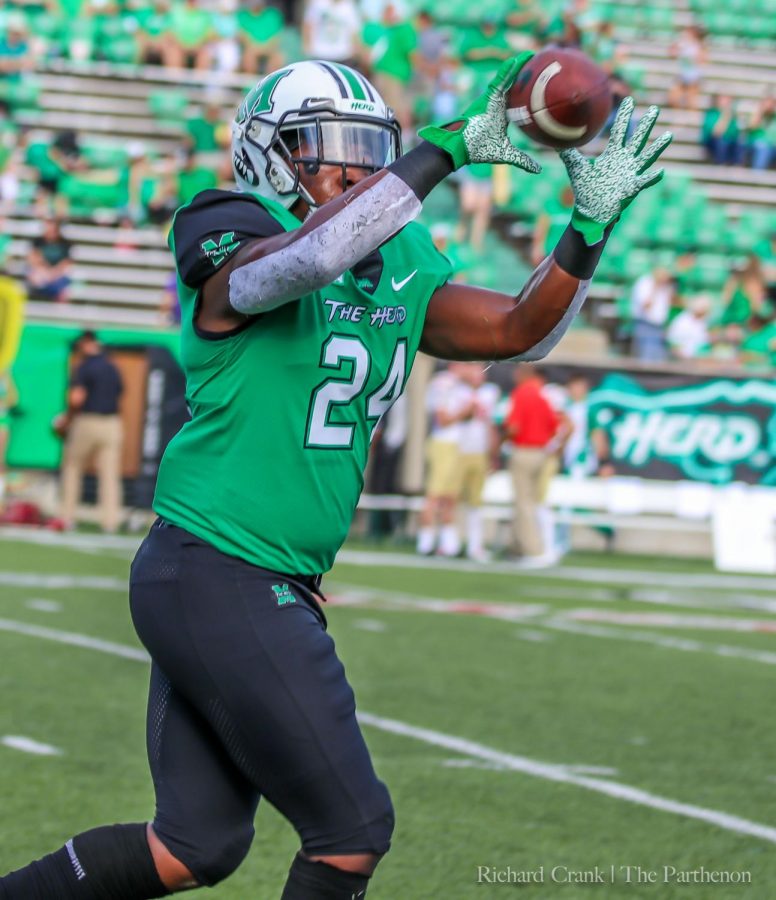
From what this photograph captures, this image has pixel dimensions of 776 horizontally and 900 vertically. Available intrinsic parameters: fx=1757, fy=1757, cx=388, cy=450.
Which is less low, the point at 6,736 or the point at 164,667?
the point at 164,667

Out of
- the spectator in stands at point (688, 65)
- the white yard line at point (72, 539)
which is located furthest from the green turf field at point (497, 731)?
the spectator in stands at point (688, 65)

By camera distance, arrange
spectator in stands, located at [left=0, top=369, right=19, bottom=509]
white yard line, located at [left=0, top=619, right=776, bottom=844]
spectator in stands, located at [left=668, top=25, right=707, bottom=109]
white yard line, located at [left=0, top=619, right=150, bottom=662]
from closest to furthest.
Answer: white yard line, located at [left=0, top=619, right=776, bottom=844]
white yard line, located at [left=0, top=619, right=150, bottom=662]
spectator in stands, located at [left=0, top=369, right=19, bottom=509]
spectator in stands, located at [left=668, top=25, right=707, bottom=109]

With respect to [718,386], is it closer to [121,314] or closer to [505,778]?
[121,314]

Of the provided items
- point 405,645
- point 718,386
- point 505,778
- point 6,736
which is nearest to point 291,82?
point 505,778

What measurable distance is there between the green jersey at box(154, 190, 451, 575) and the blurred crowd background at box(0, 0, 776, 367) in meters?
13.2

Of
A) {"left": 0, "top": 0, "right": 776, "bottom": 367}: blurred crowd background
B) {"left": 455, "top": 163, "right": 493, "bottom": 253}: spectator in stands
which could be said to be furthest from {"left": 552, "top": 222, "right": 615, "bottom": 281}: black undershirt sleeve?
{"left": 455, "top": 163, "right": 493, "bottom": 253}: spectator in stands

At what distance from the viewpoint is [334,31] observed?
20.3 m

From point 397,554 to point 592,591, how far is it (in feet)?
9.01

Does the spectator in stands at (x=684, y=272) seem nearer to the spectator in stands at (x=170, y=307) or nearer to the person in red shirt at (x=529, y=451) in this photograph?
the person in red shirt at (x=529, y=451)

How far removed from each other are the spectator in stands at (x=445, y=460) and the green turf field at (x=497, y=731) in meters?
2.89

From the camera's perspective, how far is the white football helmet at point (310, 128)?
3340 millimetres

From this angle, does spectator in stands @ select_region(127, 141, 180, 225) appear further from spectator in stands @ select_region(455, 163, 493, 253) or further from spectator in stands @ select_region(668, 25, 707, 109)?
spectator in stands @ select_region(668, 25, 707, 109)

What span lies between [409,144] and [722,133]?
15.7ft

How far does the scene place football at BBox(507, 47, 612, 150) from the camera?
3152 millimetres
